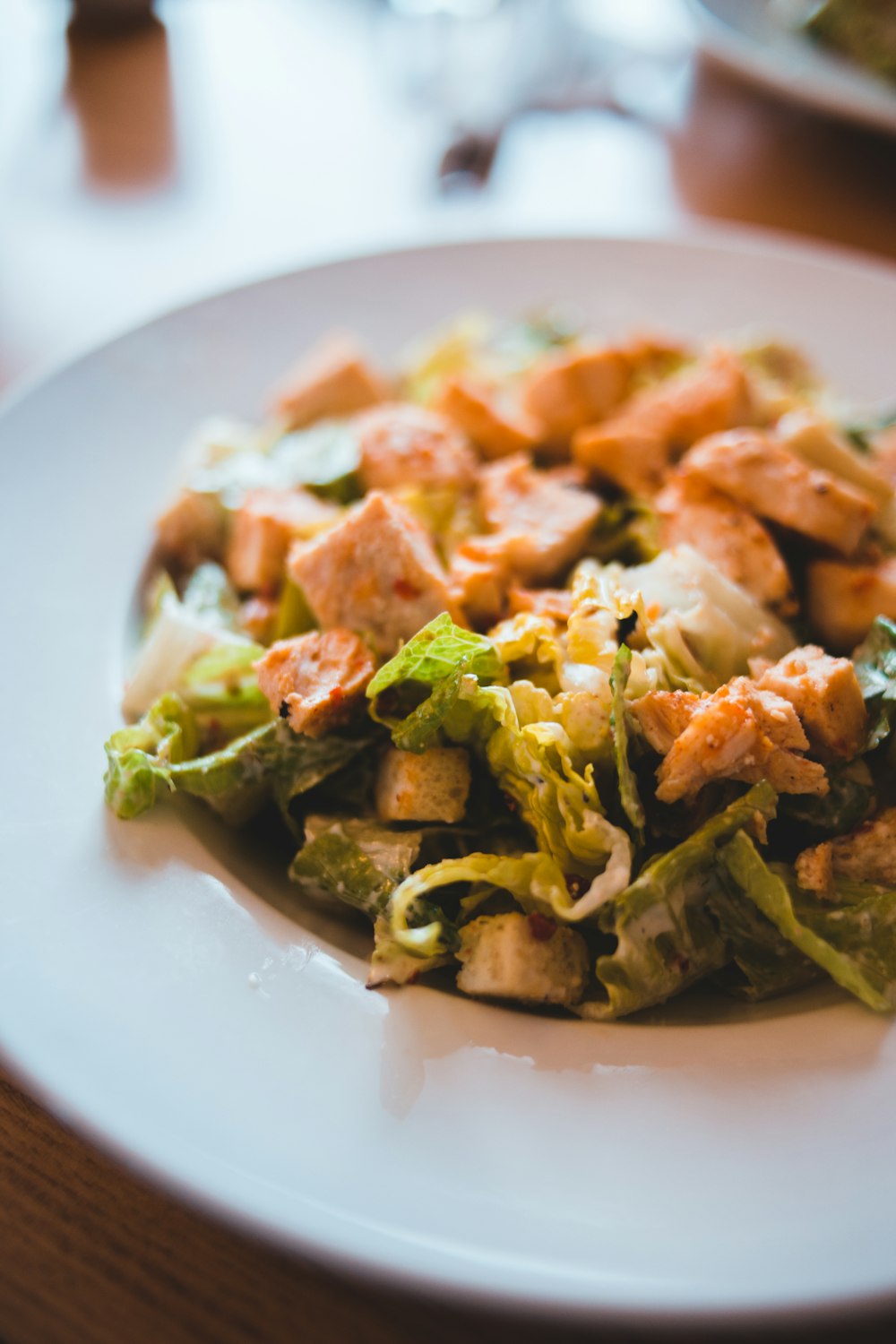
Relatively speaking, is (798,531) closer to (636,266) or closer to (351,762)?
(351,762)

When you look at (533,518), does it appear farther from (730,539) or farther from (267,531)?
(267,531)

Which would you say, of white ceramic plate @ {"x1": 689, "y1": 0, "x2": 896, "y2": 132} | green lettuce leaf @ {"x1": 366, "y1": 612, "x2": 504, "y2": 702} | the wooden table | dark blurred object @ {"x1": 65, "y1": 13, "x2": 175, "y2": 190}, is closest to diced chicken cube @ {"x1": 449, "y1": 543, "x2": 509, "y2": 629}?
green lettuce leaf @ {"x1": 366, "y1": 612, "x2": 504, "y2": 702}

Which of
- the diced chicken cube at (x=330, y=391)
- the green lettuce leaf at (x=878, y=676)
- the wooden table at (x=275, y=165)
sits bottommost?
the green lettuce leaf at (x=878, y=676)

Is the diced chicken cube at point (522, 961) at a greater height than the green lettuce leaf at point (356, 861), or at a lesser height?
lesser

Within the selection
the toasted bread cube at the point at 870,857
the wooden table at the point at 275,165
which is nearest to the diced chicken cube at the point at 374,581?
the toasted bread cube at the point at 870,857

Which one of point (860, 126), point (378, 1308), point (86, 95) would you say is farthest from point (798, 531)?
point (86, 95)

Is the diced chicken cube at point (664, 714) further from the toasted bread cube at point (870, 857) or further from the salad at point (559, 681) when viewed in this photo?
the toasted bread cube at point (870, 857)

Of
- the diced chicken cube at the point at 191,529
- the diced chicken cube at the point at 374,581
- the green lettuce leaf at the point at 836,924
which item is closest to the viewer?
the green lettuce leaf at the point at 836,924
